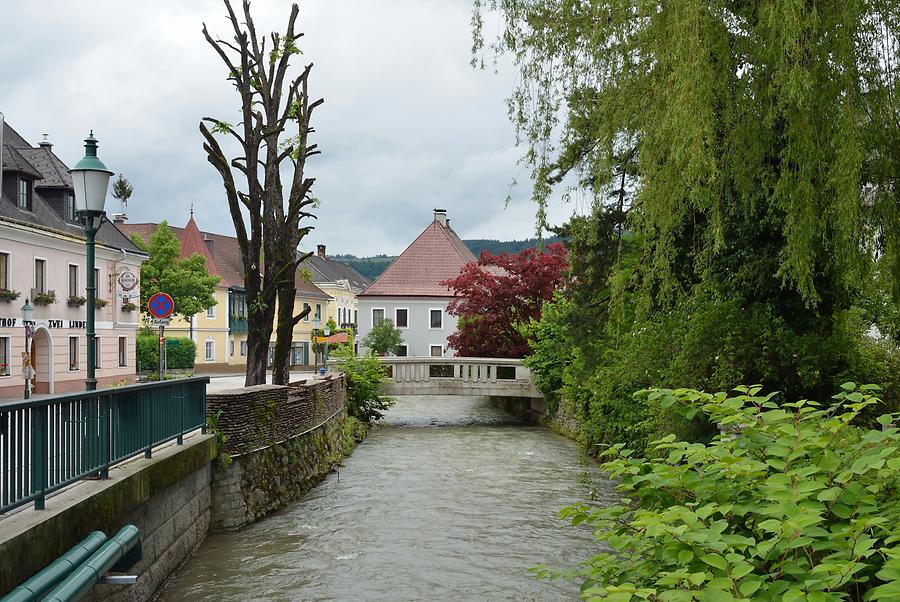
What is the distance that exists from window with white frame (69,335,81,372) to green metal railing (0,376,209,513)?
899 inches

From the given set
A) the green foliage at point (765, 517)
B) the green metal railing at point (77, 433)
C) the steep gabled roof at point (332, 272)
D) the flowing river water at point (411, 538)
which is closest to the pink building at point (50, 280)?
the flowing river water at point (411, 538)

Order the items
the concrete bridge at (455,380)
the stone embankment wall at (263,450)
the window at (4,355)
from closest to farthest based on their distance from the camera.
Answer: the stone embankment wall at (263,450) → the window at (4,355) → the concrete bridge at (455,380)

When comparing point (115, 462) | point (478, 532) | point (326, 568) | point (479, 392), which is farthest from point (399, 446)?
point (115, 462)

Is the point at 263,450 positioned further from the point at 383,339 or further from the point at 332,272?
the point at 332,272

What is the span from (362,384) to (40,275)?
10859 mm

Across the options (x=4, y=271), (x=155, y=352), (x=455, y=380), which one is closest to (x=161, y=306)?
(x=4, y=271)

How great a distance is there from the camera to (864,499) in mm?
3545

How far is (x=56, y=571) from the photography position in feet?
17.0

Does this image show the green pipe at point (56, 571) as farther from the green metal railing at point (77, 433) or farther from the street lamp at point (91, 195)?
the street lamp at point (91, 195)

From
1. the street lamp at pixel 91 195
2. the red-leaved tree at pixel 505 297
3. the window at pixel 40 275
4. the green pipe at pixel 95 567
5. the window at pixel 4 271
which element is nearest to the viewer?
the green pipe at pixel 95 567

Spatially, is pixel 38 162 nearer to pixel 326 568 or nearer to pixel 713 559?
pixel 326 568

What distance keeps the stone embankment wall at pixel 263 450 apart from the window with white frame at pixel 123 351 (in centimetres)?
1961

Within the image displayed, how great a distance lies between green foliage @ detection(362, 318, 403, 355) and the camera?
56.3 meters

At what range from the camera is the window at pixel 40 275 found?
28250 mm
